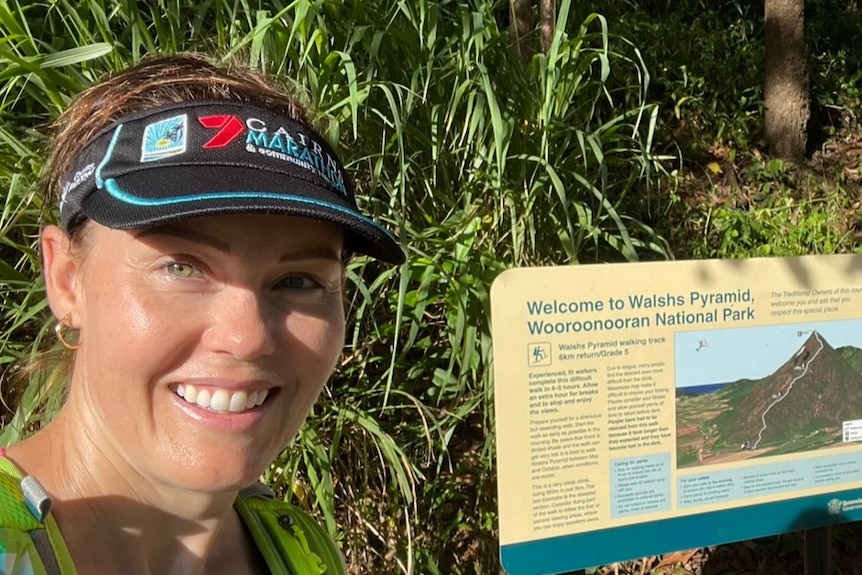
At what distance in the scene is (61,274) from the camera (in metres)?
1.14

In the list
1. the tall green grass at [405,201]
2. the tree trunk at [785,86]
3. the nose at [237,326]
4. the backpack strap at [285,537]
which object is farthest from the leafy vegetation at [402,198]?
the tree trunk at [785,86]

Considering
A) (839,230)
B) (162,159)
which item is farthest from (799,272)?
(839,230)

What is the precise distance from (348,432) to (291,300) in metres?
1.14

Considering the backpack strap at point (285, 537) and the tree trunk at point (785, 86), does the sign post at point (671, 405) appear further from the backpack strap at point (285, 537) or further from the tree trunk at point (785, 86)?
the tree trunk at point (785, 86)

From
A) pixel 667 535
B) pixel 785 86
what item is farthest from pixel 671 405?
pixel 785 86

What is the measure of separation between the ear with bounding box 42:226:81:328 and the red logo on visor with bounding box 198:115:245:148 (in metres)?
0.27

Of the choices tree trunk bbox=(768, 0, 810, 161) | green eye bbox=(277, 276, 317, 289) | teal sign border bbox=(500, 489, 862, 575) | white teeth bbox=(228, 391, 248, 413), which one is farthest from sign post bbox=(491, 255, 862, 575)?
tree trunk bbox=(768, 0, 810, 161)

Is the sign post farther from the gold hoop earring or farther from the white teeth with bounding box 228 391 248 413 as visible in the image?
the gold hoop earring

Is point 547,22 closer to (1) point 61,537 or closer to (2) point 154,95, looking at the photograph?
(2) point 154,95

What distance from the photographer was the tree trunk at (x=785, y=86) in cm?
451

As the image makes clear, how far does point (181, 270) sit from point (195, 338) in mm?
94

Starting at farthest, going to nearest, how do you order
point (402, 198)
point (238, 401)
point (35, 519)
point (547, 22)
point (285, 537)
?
point (547, 22), point (402, 198), point (285, 537), point (238, 401), point (35, 519)

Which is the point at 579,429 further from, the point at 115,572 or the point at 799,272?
the point at 115,572

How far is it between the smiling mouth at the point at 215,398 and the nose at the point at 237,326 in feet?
0.19
